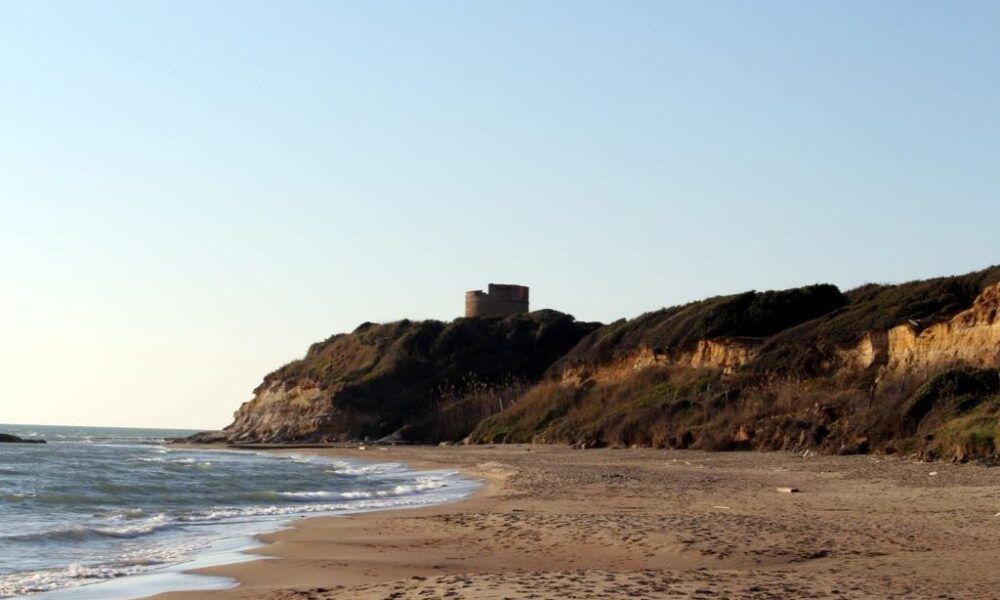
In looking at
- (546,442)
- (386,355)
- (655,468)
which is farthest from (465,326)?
(655,468)

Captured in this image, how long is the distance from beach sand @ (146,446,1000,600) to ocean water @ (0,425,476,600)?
3.83 feet

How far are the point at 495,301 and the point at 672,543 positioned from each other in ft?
214

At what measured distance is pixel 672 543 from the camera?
12305 mm

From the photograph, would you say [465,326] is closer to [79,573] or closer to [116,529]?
[116,529]

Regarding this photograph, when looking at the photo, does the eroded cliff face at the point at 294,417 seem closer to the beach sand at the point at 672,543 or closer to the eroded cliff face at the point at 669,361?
the eroded cliff face at the point at 669,361

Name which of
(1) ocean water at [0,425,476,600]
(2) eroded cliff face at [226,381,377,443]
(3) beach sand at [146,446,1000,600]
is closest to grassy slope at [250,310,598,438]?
(2) eroded cliff face at [226,381,377,443]

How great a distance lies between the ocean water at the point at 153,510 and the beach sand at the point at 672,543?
1169mm

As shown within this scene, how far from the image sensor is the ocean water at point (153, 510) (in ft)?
42.9

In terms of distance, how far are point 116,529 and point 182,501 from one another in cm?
631

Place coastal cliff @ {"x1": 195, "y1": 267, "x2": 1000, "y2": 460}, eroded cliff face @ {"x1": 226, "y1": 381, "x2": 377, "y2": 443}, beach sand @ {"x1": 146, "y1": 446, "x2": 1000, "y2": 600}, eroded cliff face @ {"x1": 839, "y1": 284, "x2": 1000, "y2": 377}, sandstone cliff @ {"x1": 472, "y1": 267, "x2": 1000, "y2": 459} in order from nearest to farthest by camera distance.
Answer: beach sand @ {"x1": 146, "y1": 446, "x2": 1000, "y2": 600} → sandstone cliff @ {"x1": 472, "y1": 267, "x2": 1000, "y2": 459} → coastal cliff @ {"x1": 195, "y1": 267, "x2": 1000, "y2": 460} → eroded cliff face @ {"x1": 839, "y1": 284, "x2": 1000, "y2": 377} → eroded cliff face @ {"x1": 226, "y1": 381, "x2": 377, "y2": 443}

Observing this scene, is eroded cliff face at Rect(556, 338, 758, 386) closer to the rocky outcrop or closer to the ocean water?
the rocky outcrop

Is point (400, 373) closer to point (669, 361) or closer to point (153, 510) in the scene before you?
point (669, 361)

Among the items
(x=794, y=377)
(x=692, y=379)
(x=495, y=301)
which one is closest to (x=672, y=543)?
(x=794, y=377)

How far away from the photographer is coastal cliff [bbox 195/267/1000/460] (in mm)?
28016
